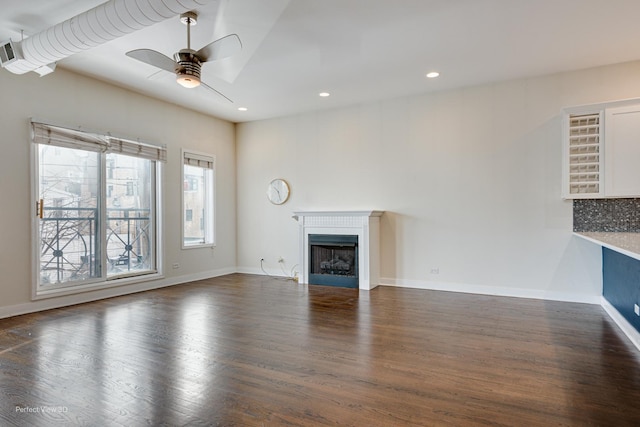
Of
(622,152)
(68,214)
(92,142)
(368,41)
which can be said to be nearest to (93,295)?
(68,214)

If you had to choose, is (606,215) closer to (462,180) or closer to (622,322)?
(622,322)

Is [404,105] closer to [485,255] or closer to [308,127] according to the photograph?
[308,127]

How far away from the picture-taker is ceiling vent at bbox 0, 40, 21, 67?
138 inches

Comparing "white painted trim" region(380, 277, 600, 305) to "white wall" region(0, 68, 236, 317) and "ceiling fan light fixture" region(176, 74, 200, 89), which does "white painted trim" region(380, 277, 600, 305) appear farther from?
"ceiling fan light fixture" region(176, 74, 200, 89)

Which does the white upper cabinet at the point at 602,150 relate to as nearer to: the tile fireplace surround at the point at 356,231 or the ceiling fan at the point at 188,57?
the tile fireplace surround at the point at 356,231

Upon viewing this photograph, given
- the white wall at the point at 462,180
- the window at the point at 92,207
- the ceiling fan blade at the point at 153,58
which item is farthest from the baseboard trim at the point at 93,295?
the ceiling fan blade at the point at 153,58

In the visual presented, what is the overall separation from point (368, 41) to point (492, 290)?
12.3 feet

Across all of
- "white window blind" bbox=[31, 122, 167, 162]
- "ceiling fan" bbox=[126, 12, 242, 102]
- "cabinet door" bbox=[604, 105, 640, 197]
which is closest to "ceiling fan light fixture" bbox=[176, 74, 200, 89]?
"ceiling fan" bbox=[126, 12, 242, 102]

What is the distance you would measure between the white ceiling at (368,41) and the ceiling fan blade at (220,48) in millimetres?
329

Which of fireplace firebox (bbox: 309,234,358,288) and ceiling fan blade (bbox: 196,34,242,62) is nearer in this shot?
ceiling fan blade (bbox: 196,34,242,62)

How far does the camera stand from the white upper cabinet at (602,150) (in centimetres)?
410

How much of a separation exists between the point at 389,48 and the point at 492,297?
353cm

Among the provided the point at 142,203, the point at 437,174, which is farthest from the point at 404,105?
the point at 142,203

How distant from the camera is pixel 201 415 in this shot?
6.69 ft
